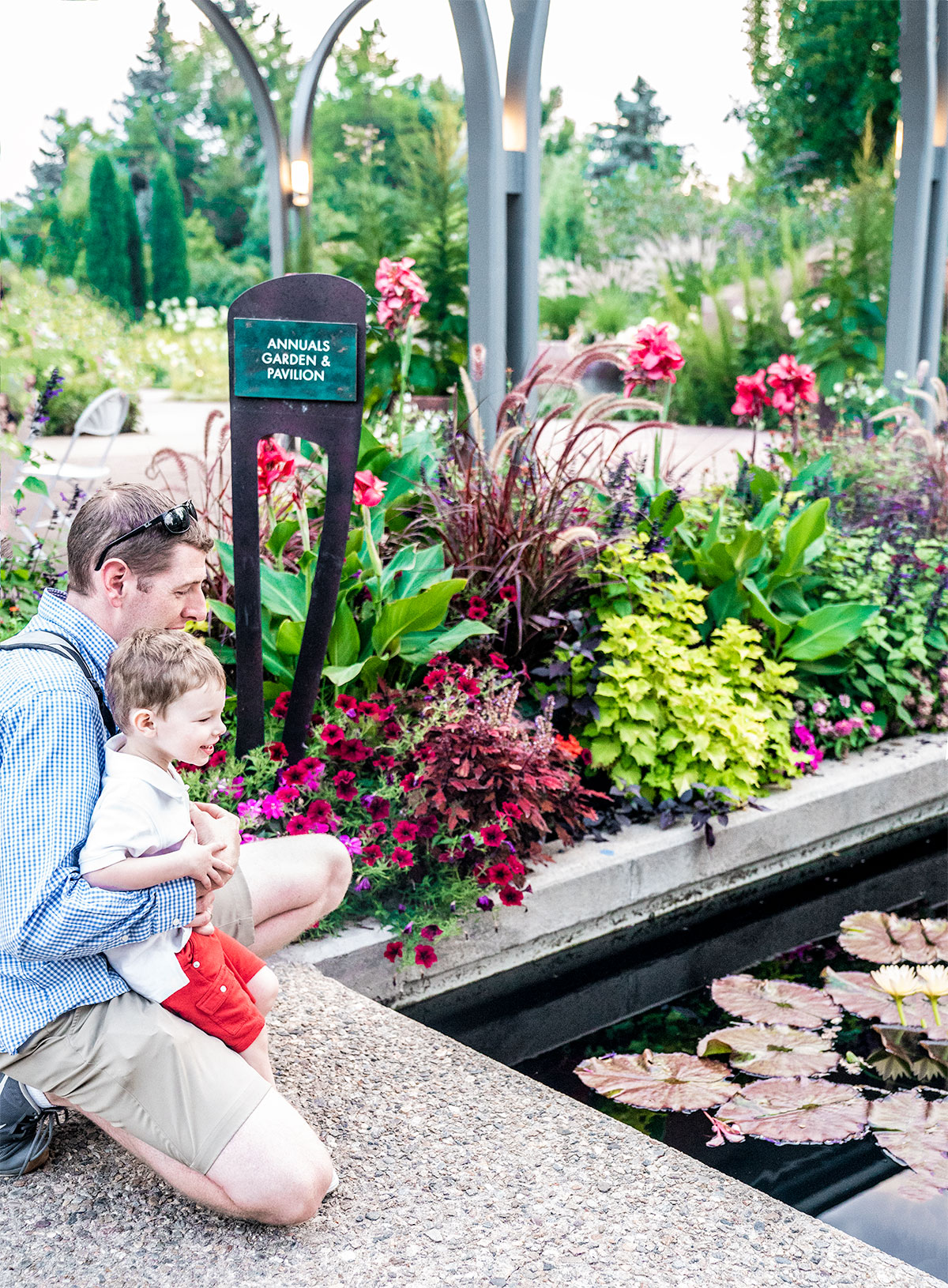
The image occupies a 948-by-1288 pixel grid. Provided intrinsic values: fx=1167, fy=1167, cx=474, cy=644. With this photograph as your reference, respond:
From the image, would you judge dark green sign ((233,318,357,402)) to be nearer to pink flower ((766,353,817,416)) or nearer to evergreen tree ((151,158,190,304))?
pink flower ((766,353,817,416))

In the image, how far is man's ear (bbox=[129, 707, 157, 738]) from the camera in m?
1.74

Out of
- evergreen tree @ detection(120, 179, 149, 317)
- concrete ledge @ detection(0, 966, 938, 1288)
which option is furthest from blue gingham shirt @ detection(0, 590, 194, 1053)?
evergreen tree @ detection(120, 179, 149, 317)

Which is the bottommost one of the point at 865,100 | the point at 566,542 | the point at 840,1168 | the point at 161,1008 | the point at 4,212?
the point at 840,1168

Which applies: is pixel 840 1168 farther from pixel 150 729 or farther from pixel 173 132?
pixel 173 132

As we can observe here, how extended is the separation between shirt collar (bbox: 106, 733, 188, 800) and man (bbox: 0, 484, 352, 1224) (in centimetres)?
2

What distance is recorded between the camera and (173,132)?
20.1 m

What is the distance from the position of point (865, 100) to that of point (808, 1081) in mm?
16458

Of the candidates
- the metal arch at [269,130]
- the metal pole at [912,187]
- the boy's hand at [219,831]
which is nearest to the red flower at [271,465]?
the boy's hand at [219,831]

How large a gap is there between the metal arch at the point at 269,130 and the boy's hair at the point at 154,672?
6.90 metres

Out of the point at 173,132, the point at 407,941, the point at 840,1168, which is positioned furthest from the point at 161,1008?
the point at 173,132

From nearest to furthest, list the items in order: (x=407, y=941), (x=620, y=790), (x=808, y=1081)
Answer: (x=808, y=1081) < (x=407, y=941) < (x=620, y=790)

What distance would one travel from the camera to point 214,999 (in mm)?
1855

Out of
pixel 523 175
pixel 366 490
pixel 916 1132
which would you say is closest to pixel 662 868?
pixel 916 1132

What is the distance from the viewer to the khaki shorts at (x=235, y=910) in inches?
85.7
